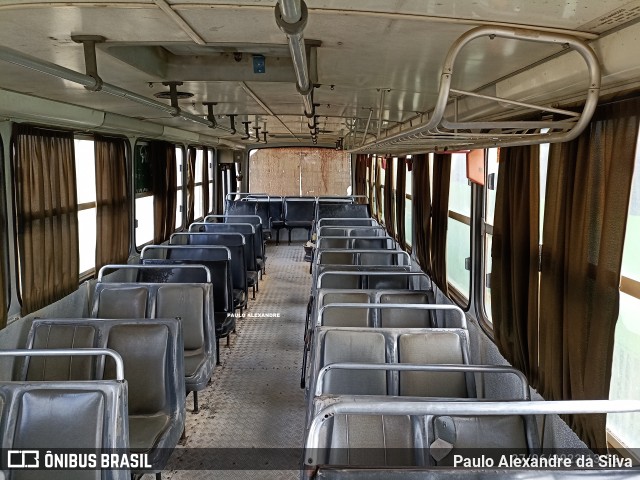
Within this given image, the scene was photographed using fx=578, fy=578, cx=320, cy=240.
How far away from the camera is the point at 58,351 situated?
101 inches

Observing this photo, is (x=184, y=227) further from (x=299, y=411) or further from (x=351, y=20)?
(x=351, y=20)

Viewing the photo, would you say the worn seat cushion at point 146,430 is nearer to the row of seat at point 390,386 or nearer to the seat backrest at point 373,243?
the row of seat at point 390,386

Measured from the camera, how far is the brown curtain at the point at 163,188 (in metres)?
7.23

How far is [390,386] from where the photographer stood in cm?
295

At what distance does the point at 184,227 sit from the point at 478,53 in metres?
7.33

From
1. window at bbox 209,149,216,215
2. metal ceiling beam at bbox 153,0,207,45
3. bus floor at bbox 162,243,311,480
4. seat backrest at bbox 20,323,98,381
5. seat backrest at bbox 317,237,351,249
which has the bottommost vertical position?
bus floor at bbox 162,243,311,480

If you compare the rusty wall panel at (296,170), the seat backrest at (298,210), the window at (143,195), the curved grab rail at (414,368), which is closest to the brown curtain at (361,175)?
the rusty wall panel at (296,170)

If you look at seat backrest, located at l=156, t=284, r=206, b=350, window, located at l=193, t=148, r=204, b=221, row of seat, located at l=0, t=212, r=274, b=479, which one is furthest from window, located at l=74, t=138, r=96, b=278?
window, located at l=193, t=148, r=204, b=221

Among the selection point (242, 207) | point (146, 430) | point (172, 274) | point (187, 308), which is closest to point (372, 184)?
point (242, 207)

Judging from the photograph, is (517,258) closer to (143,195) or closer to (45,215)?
(45,215)

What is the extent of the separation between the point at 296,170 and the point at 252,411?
33.9 feet

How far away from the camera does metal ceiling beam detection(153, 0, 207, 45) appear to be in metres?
1.65

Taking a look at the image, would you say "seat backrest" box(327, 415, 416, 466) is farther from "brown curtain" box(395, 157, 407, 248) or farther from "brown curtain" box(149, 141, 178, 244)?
"brown curtain" box(395, 157, 407, 248)

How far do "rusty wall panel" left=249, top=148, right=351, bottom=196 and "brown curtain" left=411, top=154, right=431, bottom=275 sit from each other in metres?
7.85
